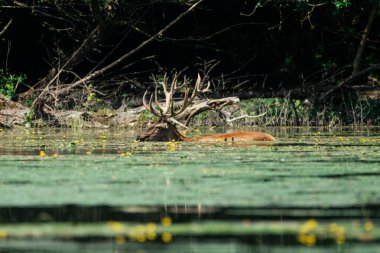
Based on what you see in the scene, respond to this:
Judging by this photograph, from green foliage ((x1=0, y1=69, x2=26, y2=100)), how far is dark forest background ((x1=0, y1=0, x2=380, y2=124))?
4cm

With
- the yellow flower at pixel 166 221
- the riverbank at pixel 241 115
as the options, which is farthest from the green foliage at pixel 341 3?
the yellow flower at pixel 166 221

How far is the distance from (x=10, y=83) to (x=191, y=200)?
17.7 m

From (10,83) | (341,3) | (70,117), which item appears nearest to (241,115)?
(341,3)

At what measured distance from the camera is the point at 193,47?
29.4 m

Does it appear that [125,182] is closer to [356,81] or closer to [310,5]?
[310,5]

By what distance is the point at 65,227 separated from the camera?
8.19 m

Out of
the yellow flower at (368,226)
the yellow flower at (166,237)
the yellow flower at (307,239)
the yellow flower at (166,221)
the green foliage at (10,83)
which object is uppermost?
the green foliage at (10,83)

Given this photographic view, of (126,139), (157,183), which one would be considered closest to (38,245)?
(157,183)

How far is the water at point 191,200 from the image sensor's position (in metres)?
7.60

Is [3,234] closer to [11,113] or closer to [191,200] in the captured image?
[191,200]

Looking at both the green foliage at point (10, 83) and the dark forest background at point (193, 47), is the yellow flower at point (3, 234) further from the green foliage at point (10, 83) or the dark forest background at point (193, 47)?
the green foliage at point (10, 83)

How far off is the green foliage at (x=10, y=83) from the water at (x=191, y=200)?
1068cm

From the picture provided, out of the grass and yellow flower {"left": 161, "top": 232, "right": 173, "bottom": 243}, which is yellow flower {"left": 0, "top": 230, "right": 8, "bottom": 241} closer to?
yellow flower {"left": 161, "top": 232, "right": 173, "bottom": 243}

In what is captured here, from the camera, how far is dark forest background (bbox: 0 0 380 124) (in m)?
25.9
